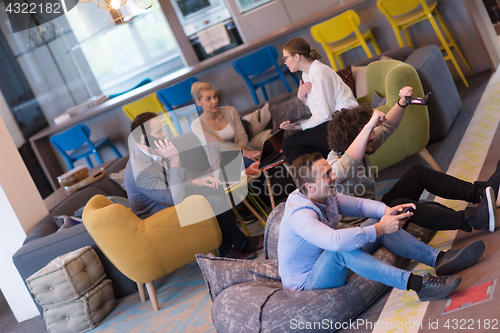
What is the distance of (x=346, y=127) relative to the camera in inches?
93.0

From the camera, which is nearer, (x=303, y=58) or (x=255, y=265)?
(x=255, y=265)

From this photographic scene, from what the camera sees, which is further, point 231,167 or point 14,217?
point 14,217

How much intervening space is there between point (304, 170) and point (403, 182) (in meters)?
0.73

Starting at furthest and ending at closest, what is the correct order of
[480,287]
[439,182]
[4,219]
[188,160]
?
1. [188,160]
2. [4,219]
3. [439,182]
4. [480,287]

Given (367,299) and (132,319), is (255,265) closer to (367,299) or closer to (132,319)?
(367,299)

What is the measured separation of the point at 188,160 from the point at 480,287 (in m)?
3.00

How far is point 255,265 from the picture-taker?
232 cm

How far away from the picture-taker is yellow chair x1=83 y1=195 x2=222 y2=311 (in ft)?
9.16

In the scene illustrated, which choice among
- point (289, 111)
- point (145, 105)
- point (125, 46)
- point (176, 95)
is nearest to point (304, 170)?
point (289, 111)

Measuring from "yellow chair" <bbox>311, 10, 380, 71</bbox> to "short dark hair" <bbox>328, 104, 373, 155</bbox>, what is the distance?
254cm

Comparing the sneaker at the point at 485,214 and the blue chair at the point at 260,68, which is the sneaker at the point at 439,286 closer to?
the sneaker at the point at 485,214

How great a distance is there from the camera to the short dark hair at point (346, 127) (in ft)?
7.70

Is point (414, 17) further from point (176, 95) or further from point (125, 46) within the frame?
point (125, 46)

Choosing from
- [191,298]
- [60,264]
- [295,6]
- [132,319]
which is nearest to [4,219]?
[60,264]
